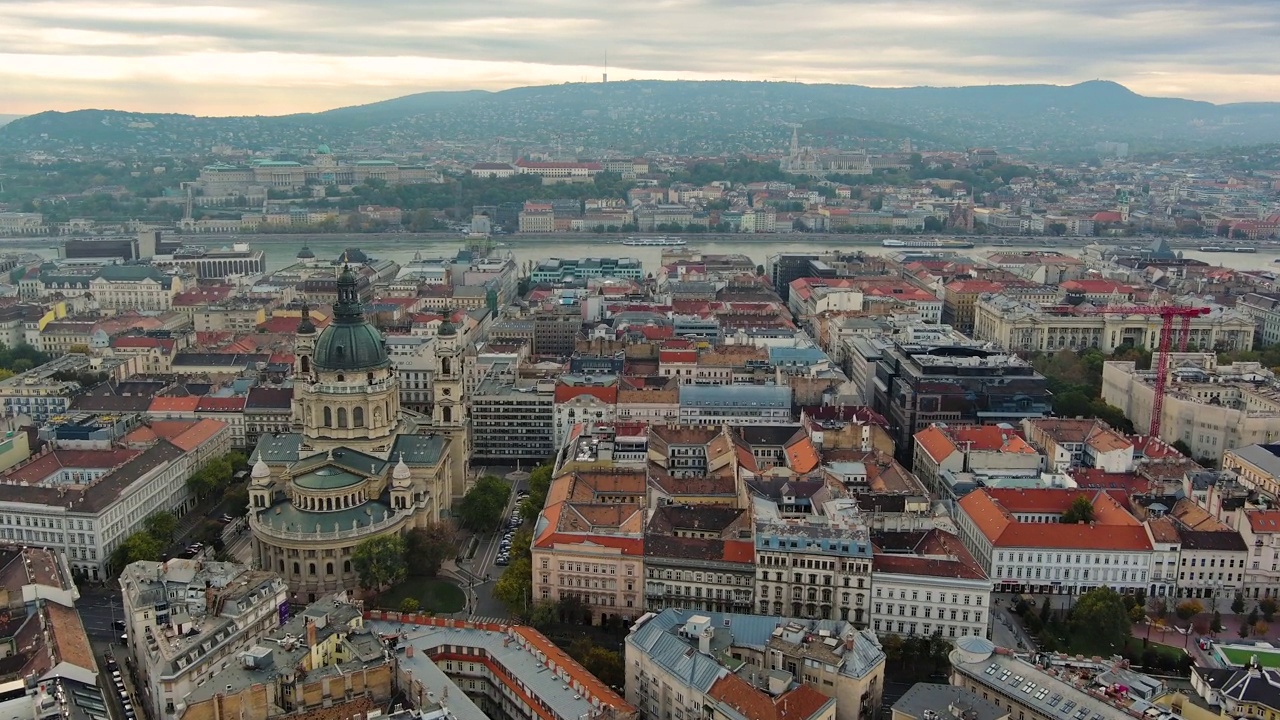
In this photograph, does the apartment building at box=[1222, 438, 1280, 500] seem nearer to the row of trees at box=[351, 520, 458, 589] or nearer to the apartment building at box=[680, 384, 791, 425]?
the apartment building at box=[680, 384, 791, 425]

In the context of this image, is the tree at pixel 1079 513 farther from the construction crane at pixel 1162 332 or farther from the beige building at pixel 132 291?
the beige building at pixel 132 291

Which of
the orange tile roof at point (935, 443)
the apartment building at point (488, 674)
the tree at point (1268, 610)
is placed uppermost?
the orange tile roof at point (935, 443)

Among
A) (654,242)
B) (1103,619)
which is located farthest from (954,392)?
(654,242)

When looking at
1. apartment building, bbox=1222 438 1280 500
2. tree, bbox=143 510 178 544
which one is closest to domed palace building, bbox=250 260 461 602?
tree, bbox=143 510 178 544

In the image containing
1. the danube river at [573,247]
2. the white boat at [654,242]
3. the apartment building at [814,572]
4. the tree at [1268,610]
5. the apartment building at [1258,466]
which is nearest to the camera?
the apartment building at [814,572]

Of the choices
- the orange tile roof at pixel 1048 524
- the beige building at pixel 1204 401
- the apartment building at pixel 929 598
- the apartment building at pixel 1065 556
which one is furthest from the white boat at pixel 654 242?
the apartment building at pixel 929 598

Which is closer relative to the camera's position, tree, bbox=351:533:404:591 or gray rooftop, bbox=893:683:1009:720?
gray rooftop, bbox=893:683:1009:720
